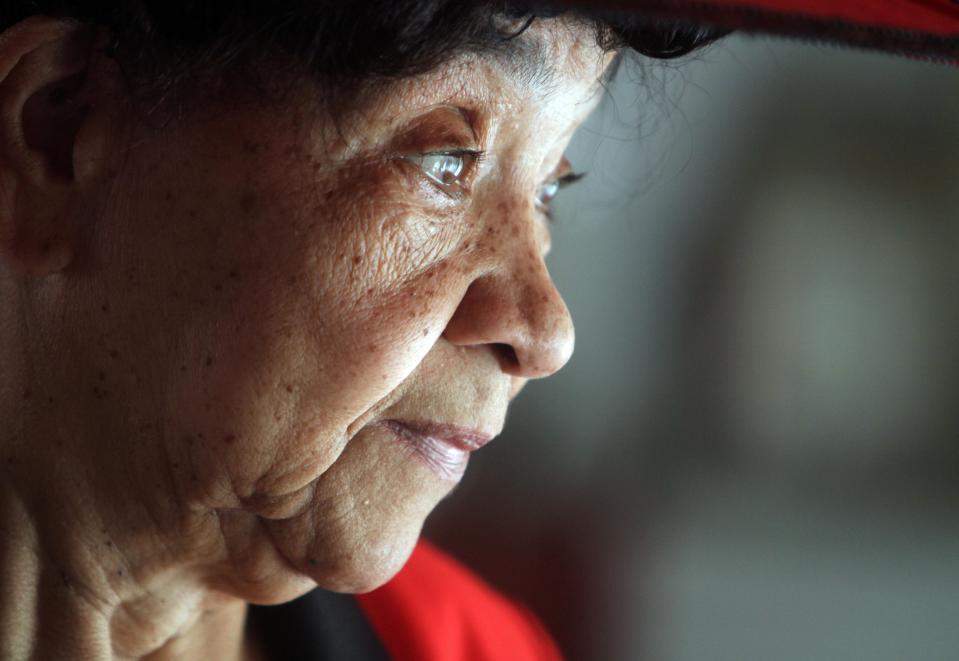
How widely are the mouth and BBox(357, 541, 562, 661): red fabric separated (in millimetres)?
362

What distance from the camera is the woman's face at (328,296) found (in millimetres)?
729

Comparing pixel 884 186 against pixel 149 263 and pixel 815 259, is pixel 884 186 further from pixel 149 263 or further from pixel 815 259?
pixel 149 263

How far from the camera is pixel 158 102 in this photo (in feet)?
2.41

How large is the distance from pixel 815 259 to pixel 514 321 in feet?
6.66

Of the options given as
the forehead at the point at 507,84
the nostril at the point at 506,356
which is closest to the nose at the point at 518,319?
the nostril at the point at 506,356

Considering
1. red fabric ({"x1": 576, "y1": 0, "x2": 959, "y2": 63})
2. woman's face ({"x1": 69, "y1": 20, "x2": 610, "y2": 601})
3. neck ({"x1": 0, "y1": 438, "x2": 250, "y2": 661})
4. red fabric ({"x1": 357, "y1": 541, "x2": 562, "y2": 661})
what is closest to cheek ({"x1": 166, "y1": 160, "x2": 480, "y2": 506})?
woman's face ({"x1": 69, "y1": 20, "x2": 610, "y2": 601})

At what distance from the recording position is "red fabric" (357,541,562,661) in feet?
3.77

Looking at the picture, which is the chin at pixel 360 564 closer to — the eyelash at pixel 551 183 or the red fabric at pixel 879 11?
the eyelash at pixel 551 183

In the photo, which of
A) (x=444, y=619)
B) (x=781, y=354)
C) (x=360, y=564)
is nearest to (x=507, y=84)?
(x=360, y=564)

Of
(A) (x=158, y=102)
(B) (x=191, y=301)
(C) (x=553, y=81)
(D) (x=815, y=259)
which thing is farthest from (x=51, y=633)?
(D) (x=815, y=259)

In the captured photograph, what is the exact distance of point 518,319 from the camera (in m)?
0.80

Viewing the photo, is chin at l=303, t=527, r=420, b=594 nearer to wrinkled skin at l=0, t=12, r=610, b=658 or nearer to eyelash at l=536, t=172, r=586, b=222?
wrinkled skin at l=0, t=12, r=610, b=658

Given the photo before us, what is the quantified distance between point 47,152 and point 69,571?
0.35 metres

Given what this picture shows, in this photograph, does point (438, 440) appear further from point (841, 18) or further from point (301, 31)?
point (841, 18)
